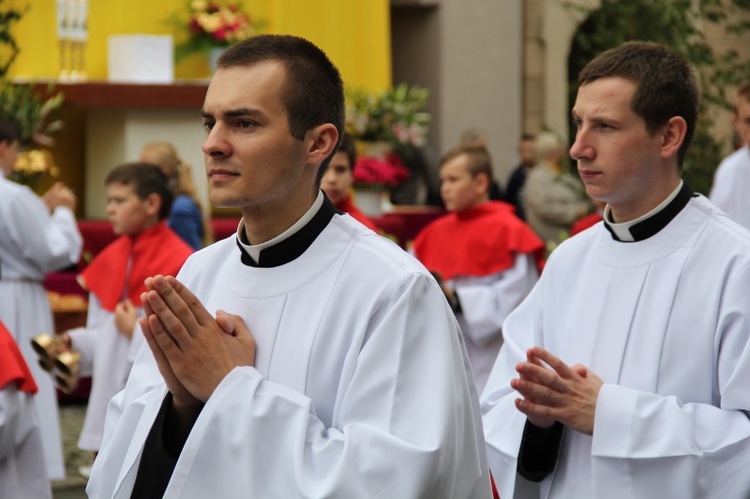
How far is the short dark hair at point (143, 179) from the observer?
6367 millimetres

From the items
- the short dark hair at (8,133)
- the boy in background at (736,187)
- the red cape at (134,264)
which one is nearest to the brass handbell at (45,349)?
the red cape at (134,264)

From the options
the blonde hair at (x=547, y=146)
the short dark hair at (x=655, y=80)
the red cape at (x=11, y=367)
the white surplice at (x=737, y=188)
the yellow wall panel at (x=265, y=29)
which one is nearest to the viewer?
the short dark hair at (x=655, y=80)

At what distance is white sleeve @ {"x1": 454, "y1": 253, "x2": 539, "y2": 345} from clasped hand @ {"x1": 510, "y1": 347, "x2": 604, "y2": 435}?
3.56 metres

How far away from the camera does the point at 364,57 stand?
14.2 metres

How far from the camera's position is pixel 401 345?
8.77 feet

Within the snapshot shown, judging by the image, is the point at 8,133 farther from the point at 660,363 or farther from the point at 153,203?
the point at 660,363

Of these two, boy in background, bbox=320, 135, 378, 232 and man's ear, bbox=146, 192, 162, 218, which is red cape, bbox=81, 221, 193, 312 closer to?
man's ear, bbox=146, 192, 162, 218

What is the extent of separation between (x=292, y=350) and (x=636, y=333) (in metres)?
1.10

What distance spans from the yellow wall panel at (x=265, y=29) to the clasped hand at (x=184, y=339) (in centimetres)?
1057

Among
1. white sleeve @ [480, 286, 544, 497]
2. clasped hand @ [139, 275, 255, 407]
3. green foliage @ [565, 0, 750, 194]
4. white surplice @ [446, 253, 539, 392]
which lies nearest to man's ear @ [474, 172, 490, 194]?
white surplice @ [446, 253, 539, 392]

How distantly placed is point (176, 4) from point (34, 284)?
5985mm

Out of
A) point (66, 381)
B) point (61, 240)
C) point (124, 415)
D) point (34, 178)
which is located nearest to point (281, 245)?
point (124, 415)

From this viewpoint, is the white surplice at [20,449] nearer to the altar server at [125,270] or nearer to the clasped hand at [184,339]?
the clasped hand at [184,339]

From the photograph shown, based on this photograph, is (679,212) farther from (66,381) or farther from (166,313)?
(66,381)
